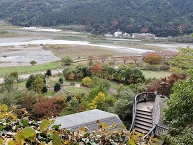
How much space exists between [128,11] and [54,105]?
112 metres

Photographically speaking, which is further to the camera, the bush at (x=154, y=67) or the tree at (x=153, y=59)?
the tree at (x=153, y=59)

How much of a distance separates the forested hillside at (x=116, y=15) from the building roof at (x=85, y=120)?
91.1 meters

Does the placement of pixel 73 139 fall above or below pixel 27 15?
below

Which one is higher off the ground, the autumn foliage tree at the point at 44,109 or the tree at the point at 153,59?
the tree at the point at 153,59

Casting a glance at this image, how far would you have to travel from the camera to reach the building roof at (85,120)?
33.3 feet

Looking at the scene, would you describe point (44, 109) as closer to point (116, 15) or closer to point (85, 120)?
point (85, 120)

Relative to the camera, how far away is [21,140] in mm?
2285

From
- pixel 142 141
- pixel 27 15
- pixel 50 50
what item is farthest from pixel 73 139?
pixel 27 15

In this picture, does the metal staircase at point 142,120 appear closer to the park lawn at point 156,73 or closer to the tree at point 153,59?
the park lawn at point 156,73

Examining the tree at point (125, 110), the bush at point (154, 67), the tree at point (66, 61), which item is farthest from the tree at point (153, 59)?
the tree at point (125, 110)

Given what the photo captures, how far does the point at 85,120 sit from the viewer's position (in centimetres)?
1077

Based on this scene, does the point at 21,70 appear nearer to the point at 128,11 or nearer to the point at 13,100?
the point at 13,100

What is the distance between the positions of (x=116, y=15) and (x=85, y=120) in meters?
115

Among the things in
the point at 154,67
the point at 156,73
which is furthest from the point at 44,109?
the point at 154,67
